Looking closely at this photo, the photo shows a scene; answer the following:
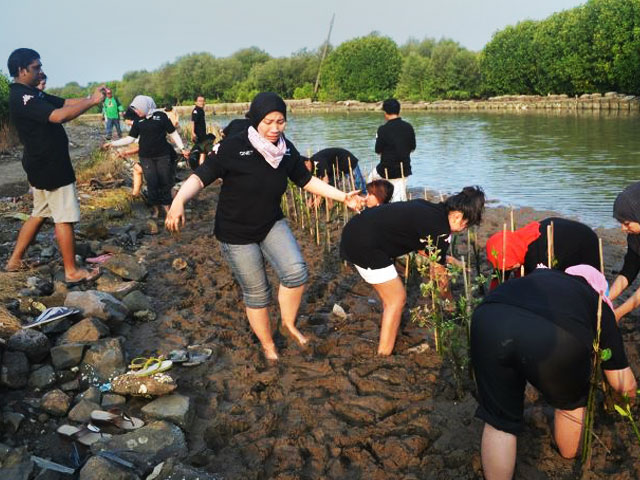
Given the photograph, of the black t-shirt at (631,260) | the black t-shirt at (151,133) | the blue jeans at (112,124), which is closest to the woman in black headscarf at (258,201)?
the black t-shirt at (631,260)

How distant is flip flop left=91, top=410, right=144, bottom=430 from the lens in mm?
3182

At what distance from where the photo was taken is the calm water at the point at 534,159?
10.0 metres

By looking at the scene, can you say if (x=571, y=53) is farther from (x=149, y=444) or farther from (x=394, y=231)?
(x=149, y=444)

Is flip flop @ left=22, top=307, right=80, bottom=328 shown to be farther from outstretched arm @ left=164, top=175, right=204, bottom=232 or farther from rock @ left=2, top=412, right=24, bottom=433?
outstretched arm @ left=164, top=175, right=204, bottom=232

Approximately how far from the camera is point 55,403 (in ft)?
10.8

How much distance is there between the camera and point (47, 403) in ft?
10.8

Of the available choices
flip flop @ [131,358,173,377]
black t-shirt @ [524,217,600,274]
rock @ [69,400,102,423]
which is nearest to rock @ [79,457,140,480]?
rock @ [69,400,102,423]

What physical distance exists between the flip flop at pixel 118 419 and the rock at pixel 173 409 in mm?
81

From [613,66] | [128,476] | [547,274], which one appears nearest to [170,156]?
[128,476]

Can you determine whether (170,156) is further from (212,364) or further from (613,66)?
(613,66)

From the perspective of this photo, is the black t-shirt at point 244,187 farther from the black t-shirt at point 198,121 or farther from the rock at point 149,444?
the black t-shirt at point 198,121

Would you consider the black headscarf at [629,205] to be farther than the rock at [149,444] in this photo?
Yes

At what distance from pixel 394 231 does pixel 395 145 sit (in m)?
3.59

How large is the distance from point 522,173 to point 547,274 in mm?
10932
